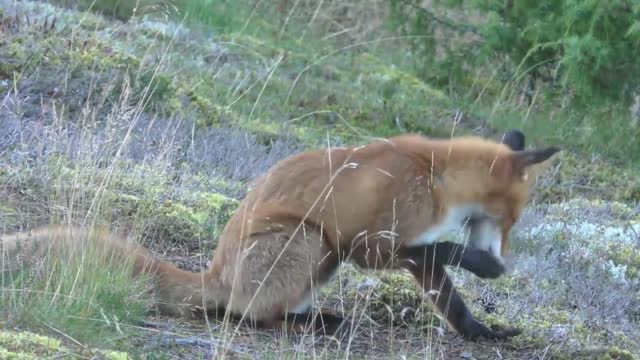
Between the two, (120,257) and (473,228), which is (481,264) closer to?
Answer: (473,228)

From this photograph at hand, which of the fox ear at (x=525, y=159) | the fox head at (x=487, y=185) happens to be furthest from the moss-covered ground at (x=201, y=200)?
the fox ear at (x=525, y=159)

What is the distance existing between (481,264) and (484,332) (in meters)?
0.40

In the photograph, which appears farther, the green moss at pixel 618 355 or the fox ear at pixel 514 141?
the fox ear at pixel 514 141

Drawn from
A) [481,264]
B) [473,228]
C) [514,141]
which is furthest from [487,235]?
[514,141]

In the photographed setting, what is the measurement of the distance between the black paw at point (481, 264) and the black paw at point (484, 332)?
11.0 inches

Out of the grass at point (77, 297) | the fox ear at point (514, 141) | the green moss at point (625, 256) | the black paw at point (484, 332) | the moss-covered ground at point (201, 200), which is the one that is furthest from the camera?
the green moss at point (625, 256)

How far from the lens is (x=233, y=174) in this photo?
26.3 ft

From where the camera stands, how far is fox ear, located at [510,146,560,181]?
552cm

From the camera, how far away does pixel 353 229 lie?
5.35m

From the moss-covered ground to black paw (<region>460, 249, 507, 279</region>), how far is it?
39cm

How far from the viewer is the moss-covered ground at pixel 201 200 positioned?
15.6 ft

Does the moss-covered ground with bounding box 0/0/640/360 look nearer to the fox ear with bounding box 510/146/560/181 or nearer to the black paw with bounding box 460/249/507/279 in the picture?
the black paw with bounding box 460/249/507/279

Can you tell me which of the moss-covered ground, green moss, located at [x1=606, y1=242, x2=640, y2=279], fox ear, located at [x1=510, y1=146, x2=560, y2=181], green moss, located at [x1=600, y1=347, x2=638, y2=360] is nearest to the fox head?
fox ear, located at [x1=510, y1=146, x2=560, y2=181]

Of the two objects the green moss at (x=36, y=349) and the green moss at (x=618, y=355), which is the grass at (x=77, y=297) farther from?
the green moss at (x=618, y=355)
